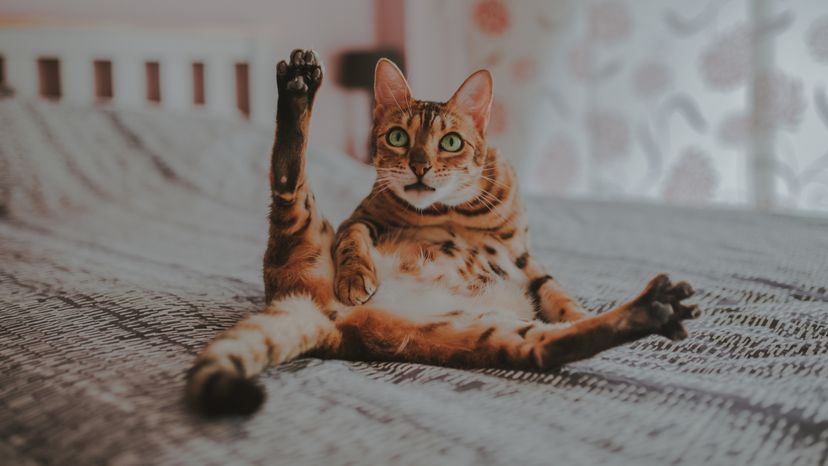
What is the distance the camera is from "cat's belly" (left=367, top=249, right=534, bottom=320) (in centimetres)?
77

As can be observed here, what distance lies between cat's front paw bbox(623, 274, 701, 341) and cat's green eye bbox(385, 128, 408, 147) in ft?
1.16

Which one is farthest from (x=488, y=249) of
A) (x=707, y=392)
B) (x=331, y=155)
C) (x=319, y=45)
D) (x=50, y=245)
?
(x=319, y=45)

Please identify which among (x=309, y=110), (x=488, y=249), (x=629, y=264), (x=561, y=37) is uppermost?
(x=561, y=37)

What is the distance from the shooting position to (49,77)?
2557 mm

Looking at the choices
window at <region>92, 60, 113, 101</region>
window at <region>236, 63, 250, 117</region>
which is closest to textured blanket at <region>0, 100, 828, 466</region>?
window at <region>92, 60, 113, 101</region>

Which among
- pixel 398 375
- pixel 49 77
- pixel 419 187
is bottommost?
pixel 398 375

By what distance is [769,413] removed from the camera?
1.89 feet

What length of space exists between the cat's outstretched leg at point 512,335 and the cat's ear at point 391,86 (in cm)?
30

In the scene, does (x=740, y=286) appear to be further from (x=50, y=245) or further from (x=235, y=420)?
(x=50, y=245)

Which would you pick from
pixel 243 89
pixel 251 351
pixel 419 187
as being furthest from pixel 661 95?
pixel 251 351

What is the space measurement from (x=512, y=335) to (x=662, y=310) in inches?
6.0

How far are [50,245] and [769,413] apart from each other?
1211 mm

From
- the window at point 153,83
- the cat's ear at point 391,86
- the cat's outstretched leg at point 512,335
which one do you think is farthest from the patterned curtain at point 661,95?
the cat's outstretched leg at point 512,335

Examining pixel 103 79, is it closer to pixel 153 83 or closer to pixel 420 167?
pixel 153 83
